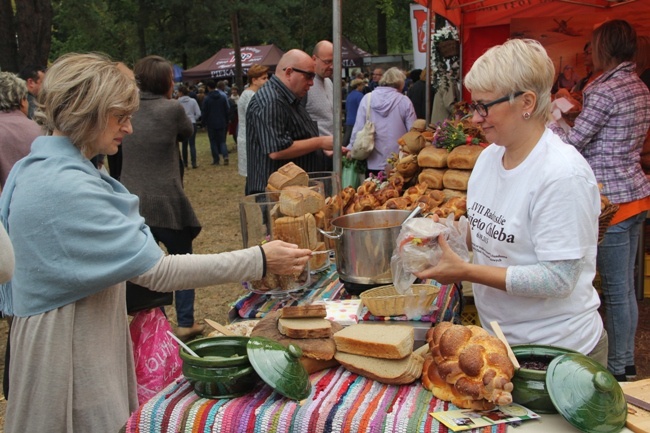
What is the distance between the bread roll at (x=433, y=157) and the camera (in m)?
3.93

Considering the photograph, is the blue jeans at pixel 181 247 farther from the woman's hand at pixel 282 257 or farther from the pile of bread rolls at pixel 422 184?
the woman's hand at pixel 282 257

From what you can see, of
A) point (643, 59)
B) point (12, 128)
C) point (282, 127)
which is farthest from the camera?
point (643, 59)

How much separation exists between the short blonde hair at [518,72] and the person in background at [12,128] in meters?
3.31

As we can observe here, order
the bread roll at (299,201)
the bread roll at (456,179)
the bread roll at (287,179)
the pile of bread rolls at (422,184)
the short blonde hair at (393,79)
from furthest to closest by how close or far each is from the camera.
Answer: the short blonde hair at (393,79) < the bread roll at (456,179) < the pile of bread rolls at (422,184) < the bread roll at (287,179) < the bread roll at (299,201)

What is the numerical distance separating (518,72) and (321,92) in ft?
13.2

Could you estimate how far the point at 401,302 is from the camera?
2084 millimetres

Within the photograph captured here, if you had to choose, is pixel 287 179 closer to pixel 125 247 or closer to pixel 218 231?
pixel 125 247

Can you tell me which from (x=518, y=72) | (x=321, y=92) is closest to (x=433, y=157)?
(x=321, y=92)

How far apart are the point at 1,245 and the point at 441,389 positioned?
114cm

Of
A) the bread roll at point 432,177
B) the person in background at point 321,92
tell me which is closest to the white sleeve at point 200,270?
the bread roll at point 432,177

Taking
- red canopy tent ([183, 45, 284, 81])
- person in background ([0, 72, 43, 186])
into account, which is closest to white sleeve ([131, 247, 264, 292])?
person in background ([0, 72, 43, 186])

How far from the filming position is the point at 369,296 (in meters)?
2.20

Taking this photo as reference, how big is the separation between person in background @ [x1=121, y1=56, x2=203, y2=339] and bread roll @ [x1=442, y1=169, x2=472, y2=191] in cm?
180

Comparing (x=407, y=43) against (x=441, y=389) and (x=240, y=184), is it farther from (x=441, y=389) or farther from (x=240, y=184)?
(x=441, y=389)
